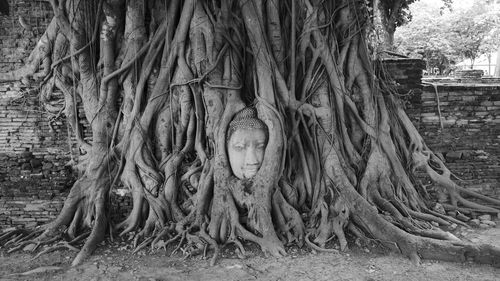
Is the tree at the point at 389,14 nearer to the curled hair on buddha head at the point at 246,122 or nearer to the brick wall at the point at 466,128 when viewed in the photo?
the brick wall at the point at 466,128

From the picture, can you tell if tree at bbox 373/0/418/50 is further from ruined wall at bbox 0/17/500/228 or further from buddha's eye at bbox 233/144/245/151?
ruined wall at bbox 0/17/500/228

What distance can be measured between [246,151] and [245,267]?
108cm

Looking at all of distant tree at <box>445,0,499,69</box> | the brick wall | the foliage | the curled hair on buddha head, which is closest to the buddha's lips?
the curled hair on buddha head

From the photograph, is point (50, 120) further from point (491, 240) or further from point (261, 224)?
point (491, 240)

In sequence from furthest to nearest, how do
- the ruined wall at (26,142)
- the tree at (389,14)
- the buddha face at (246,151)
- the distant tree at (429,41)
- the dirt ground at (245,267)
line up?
1. the distant tree at (429,41)
2. the tree at (389,14)
3. the ruined wall at (26,142)
4. the buddha face at (246,151)
5. the dirt ground at (245,267)

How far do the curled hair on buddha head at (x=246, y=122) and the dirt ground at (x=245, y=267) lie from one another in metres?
1.09

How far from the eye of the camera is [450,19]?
16.2m

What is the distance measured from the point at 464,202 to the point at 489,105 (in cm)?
169

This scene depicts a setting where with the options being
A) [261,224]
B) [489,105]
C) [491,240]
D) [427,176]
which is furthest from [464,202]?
[261,224]

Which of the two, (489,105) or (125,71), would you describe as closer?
(125,71)

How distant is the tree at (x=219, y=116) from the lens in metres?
3.80

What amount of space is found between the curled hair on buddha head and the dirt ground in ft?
3.56

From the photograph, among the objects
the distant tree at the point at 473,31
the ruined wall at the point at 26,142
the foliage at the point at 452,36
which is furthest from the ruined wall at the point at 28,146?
the distant tree at the point at 473,31

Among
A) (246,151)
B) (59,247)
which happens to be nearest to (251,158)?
(246,151)
